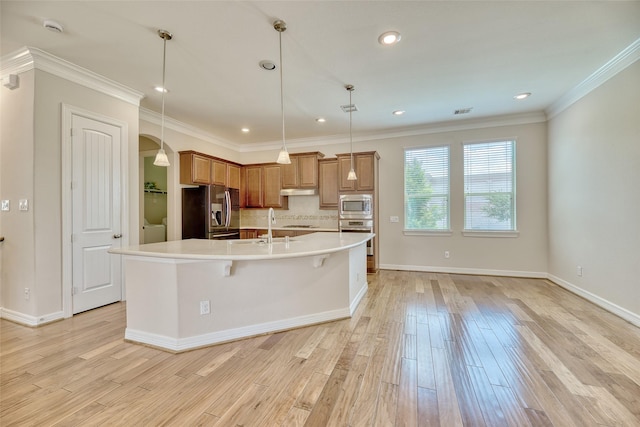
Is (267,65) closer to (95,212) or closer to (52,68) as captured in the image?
(52,68)

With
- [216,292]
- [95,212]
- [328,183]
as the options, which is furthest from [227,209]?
[216,292]

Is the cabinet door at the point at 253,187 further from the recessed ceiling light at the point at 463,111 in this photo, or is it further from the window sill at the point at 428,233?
the recessed ceiling light at the point at 463,111

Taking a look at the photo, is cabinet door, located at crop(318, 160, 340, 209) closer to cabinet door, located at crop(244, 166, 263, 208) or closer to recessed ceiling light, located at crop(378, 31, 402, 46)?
cabinet door, located at crop(244, 166, 263, 208)

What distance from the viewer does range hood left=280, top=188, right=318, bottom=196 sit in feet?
18.8

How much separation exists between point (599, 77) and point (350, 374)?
4.41 meters

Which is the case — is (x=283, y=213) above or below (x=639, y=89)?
below

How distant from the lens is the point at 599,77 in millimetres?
3217

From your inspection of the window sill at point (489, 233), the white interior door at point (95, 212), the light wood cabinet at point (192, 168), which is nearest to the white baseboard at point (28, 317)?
the white interior door at point (95, 212)

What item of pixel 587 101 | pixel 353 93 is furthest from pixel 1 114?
pixel 587 101

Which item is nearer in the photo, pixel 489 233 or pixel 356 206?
pixel 489 233

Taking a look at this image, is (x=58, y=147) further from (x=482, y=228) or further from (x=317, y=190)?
(x=482, y=228)

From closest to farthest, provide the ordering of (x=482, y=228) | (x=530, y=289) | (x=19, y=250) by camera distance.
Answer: (x=19, y=250)
(x=530, y=289)
(x=482, y=228)

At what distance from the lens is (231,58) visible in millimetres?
2811

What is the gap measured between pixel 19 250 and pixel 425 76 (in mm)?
4991
